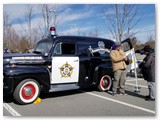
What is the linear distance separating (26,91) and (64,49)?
186 centimetres

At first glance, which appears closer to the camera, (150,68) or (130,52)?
(150,68)

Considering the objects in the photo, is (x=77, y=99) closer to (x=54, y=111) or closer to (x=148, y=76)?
(x=54, y=111)

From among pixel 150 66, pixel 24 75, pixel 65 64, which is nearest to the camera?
pixel 24 75

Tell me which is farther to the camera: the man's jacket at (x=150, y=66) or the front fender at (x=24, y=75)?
the man's jacket at (x=150, y=66)

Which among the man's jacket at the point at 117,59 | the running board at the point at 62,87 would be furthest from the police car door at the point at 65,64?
the man's jacket at the point at 117,59

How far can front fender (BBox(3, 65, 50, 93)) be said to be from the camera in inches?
213

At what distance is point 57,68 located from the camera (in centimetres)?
623

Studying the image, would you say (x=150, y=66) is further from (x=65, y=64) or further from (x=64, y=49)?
(x=64, y=49)

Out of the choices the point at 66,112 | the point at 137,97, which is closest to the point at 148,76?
the point at 137,97

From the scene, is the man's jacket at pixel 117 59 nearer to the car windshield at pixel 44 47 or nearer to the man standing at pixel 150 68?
the man standing at pixel 150 68

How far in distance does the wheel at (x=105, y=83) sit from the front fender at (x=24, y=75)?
2.31 metres

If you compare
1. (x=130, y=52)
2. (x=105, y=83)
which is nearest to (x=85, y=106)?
(x=105, y=83)

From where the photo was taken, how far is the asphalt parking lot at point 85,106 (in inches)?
200

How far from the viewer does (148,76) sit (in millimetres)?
6176
